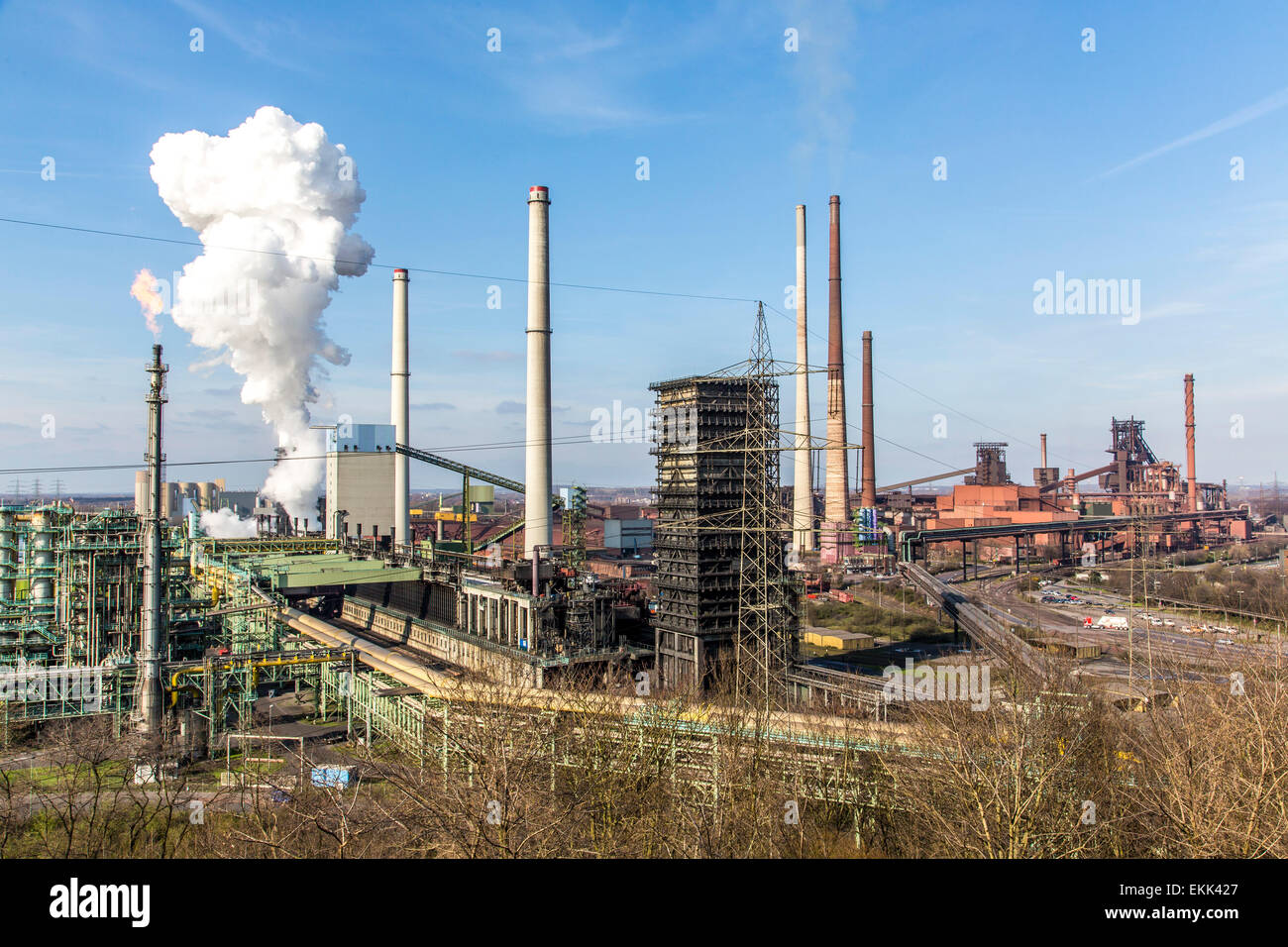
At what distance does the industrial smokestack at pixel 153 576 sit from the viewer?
93.0ft

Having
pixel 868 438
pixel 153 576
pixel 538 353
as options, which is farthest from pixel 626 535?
pixel 153 576

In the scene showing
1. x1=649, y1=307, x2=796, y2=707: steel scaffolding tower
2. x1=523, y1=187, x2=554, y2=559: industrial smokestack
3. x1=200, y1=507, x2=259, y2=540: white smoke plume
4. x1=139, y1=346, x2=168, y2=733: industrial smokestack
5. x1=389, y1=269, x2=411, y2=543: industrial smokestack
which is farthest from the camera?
x1=200, y1=507, x2=259, y2=540: white smoke plume

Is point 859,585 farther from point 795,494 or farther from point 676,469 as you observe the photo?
point 676,469

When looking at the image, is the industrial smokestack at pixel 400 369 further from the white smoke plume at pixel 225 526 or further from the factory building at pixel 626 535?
the factory building at pixel 626 535

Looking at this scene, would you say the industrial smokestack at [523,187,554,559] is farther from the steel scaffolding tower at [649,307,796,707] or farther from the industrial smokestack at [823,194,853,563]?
the industrial smokestack at [823,194,853,563]

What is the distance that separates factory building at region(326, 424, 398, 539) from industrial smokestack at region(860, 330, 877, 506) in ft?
124

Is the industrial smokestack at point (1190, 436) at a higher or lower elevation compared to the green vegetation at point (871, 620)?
higher

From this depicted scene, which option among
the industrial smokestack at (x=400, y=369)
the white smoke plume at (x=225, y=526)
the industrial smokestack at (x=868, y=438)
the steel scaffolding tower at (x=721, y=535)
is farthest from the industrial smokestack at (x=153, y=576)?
the industrial smokestack at (x=868, y=438)

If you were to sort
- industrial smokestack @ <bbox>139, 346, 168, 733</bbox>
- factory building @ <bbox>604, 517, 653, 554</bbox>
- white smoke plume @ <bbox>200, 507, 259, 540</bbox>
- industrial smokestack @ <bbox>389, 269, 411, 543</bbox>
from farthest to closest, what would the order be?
factory building @ <bbox>604, 517, 653, 554</bbox>, white smoke plume @ <bbox>200, 507, 259, 540</bbox>, industrial smokestack @ <bbox>389, 269, 411, 543</bbox>, industrial smokestack @ <bbox>139, 346, 168, 733</bbox>

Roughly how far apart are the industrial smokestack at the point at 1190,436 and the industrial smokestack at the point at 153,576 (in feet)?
319

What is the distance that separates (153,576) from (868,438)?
5504 centimetres

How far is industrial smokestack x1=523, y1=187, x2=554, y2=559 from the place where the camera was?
43000 millimetres

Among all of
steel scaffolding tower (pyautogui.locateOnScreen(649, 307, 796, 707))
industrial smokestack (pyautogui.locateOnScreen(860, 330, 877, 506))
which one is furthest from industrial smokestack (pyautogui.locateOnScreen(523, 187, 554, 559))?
industrial smokestack (pyautogui.locateOnScreen(860, 330, 877, 506))
